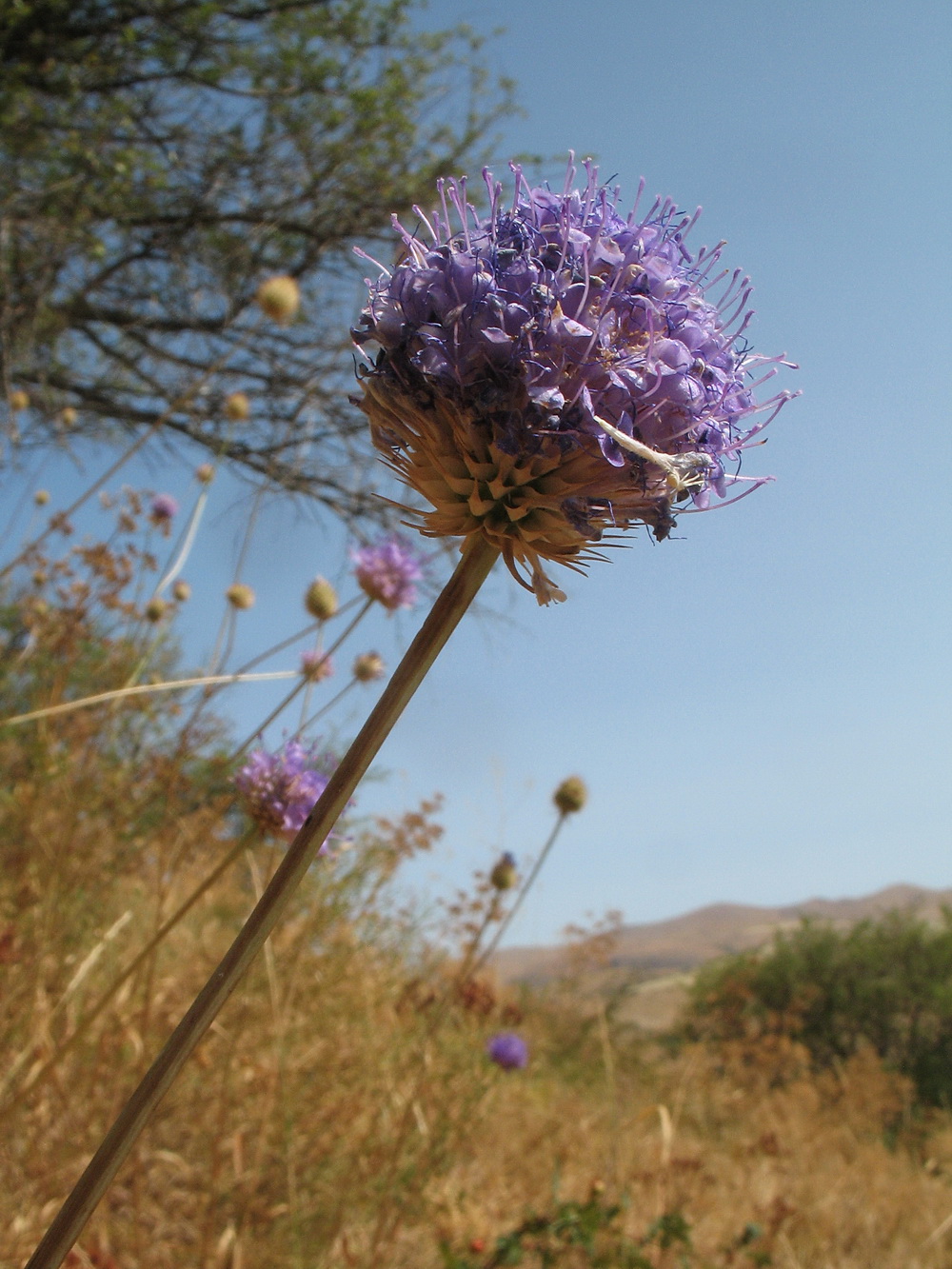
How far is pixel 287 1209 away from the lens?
115 inches

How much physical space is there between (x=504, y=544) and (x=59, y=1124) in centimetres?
264

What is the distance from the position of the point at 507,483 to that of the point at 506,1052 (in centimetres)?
362

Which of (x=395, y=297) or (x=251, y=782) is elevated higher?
(x=395, y=297)

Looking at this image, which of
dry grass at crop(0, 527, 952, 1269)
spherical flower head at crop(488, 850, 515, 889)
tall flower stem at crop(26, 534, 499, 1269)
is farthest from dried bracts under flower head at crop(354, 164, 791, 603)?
spherical flower head at crop(488, 850, 515, 889)

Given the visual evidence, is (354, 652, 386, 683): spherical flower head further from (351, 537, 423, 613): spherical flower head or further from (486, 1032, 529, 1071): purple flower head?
(486, 1032, 529, 1071): purple flower head

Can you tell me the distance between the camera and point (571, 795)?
3.15m

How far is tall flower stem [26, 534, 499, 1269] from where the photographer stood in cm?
77

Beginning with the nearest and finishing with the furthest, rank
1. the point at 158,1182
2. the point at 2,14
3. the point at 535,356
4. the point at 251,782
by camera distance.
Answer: the point at 535,356, the point at 251,782, the point at 158,1182, the point at 2,14

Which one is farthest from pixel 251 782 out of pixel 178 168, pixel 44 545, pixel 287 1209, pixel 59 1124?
pixel 178 168

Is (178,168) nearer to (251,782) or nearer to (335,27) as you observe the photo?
(335,27)

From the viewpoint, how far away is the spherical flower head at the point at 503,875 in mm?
3363

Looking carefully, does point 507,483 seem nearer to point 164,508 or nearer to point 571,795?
point 571,795

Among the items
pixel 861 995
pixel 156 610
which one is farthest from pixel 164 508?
pixel 861 995

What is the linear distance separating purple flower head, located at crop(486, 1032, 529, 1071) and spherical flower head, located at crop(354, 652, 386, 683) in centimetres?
188
